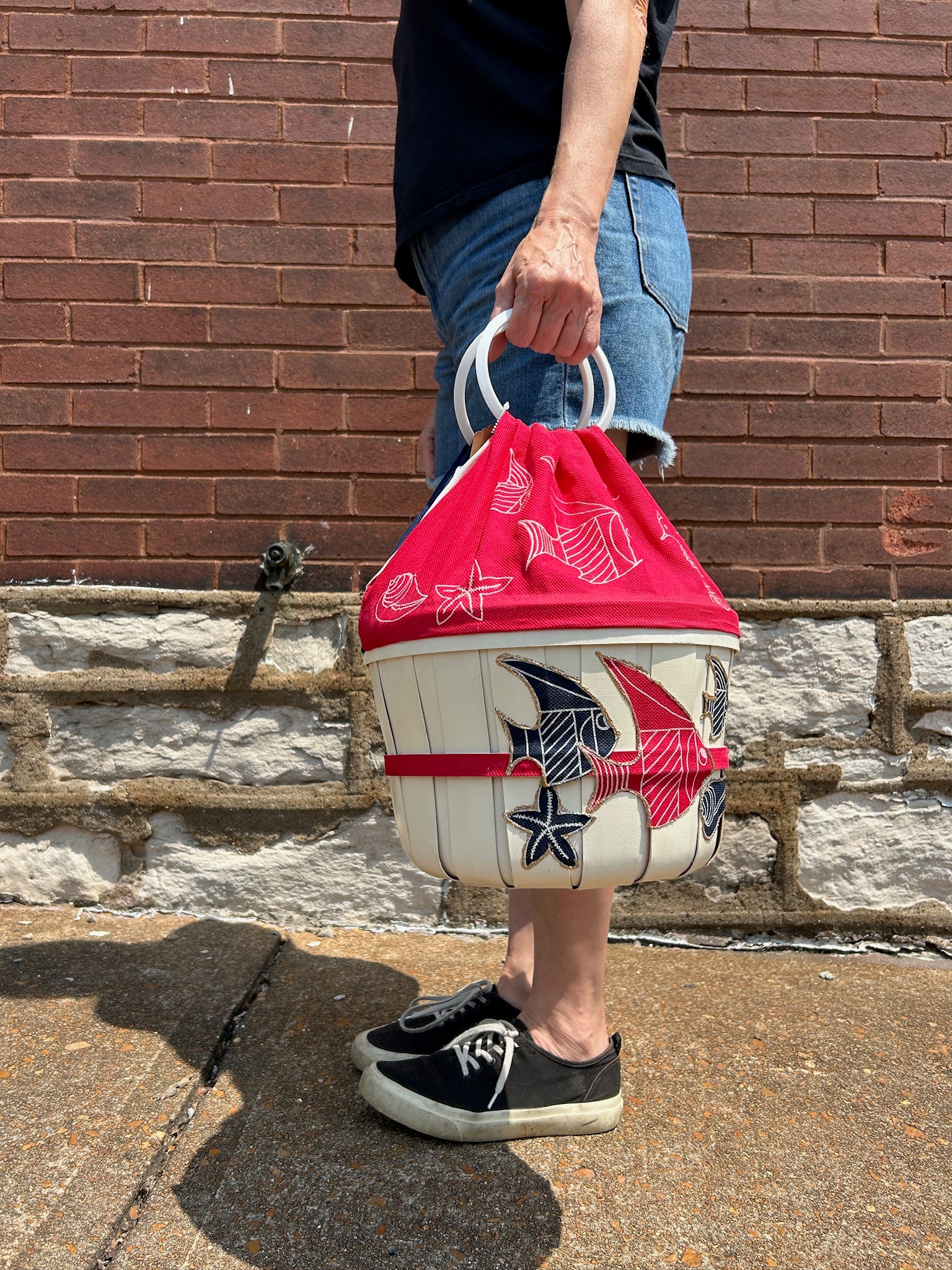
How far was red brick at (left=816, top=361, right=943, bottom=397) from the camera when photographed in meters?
2.22

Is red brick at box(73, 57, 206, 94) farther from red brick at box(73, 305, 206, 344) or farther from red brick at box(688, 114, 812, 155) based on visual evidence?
red brick at box(688, 114, 812, 155)

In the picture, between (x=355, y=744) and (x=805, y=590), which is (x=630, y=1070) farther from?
(x=805, y=590)

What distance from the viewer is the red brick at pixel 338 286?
2172 millimetres

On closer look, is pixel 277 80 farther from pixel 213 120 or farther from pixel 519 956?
pixel 519 956

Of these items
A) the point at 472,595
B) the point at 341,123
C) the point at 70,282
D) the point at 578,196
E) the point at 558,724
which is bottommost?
the point at 558,724

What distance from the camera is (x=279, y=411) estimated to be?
2.18 metres

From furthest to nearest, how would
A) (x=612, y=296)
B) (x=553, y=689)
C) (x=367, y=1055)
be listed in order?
(x=367, y=1055) → (x=612, y=296) → (x=553, y=689)

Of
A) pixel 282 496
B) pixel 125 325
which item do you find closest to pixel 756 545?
pixel 282 496

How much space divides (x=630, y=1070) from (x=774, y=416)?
1.48 m

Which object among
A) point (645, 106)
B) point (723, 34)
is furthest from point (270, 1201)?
point (723, 34)

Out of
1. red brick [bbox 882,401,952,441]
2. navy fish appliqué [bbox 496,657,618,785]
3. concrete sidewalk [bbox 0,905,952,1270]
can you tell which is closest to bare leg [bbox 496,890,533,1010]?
concrete sidewalk [bbox 0,905,952,1270]

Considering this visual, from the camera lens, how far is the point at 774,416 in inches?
87.2

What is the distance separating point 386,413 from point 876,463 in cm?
118

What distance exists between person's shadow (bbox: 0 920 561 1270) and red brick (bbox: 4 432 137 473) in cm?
110
